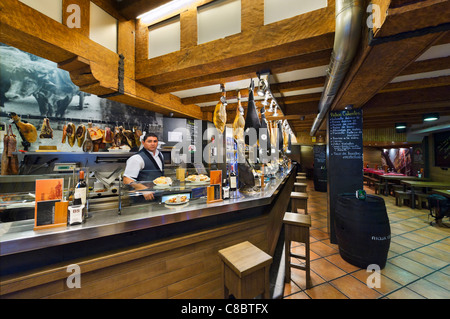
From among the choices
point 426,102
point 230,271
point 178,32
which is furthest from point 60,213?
point 426,102

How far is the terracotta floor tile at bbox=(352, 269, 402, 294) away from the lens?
2412 millimetres

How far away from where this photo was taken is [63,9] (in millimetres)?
2123

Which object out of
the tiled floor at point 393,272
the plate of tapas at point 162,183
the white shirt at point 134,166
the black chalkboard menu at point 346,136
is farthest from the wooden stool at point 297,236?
the white shirt at point 134,166

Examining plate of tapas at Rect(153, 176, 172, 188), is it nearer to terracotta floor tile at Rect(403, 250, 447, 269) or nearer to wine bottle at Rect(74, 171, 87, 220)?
wine bottle at Rect(74, 171, 87, 220)

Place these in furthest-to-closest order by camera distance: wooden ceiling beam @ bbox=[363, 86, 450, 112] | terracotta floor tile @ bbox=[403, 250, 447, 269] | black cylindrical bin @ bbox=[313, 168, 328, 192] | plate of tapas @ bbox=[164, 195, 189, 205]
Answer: black cylindrical bin @ bbox=[313, 168, 328, 192] → wooden ceiling beam @ bbox=[363, 86, 450, 112] → terracotta floor tile @ bbox=[403, 250, 447, 269] → plate of tapas @ bbox=[164, 195, 189, 205]

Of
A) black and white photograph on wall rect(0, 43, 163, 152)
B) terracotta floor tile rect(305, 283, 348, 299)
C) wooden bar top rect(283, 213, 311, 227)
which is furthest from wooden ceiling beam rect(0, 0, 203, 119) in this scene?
terracotta floor tile rect(305, 283, 348, 299)

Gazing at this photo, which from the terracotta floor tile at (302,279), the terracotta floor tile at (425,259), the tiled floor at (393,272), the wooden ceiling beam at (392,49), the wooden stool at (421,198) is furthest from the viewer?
the wooden stool at (421,198)

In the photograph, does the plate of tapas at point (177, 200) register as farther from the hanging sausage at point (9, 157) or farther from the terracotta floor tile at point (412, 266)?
the terracotta floor tile at point (412, 266)

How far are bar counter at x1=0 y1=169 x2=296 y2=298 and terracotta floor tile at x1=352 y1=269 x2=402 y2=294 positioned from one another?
1493 mm

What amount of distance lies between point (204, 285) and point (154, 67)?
3.15 metres

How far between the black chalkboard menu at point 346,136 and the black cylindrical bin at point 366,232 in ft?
3.55

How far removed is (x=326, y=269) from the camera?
284 centimetres

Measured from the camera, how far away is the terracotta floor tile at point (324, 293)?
2268 mm
